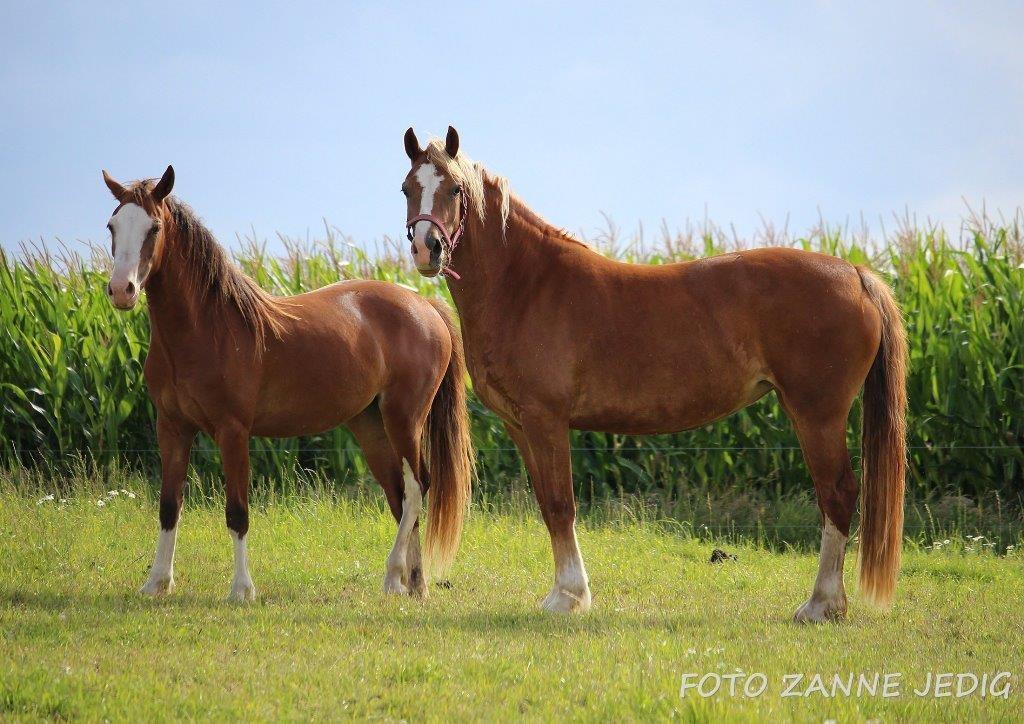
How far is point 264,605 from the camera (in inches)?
Answer: 249

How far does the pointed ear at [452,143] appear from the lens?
572 centimetres

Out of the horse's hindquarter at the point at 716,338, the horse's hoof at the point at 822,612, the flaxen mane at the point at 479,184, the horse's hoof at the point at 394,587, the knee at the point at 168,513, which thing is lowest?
the horse's hoof at the point at 394,587

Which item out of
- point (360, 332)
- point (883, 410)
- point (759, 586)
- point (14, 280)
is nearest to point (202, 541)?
point (360, 332)

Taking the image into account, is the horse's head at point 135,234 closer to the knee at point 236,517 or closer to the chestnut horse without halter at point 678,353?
the knee at point 236,517

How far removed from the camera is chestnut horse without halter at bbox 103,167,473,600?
20.9 feet

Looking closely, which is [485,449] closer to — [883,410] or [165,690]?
[883,410]

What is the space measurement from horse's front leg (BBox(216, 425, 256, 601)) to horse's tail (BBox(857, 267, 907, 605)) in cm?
356

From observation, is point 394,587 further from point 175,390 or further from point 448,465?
point 175,390

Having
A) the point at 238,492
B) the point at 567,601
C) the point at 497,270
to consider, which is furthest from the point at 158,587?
the point at 497,270

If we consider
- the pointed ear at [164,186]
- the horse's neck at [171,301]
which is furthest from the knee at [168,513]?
the pointed ear at [164,186]

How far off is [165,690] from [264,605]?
1.85 metres

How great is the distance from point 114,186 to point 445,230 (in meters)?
2.12

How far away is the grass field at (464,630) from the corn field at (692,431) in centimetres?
130

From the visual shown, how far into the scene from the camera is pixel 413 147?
19.2 feet
